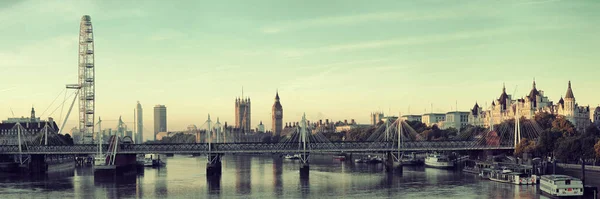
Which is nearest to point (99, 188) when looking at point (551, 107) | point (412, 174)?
point (412, 174)

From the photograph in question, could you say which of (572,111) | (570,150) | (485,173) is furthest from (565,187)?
(572,111)

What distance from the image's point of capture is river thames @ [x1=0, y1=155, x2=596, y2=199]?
85375mm

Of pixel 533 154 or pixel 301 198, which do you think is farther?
pixel 533 154

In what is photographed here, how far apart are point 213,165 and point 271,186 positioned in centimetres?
2415

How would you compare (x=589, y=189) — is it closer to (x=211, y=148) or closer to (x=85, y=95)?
Result: (x=211, y=148)

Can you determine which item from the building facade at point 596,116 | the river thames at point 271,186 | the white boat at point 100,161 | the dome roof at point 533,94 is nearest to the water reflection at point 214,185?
the river thames at point 271,186

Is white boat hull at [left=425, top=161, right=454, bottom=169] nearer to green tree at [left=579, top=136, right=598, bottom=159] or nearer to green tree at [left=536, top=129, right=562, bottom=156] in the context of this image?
green tree at [left=536, top=129, right=562, bottom=156]

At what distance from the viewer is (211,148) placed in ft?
399

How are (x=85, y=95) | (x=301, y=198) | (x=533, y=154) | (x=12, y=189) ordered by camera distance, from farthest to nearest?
1. (x=85, y=95)
2. (x=533, y=154)
3. (x=12, y=189)
4. (x=301, y=198)

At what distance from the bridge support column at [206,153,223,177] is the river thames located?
234cm

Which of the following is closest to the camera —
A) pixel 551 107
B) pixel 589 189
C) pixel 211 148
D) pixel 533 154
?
pixel 589 189

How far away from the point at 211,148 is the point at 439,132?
7555 cm

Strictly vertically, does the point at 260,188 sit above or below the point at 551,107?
below

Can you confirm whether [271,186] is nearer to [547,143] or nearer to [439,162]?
[547,143]
